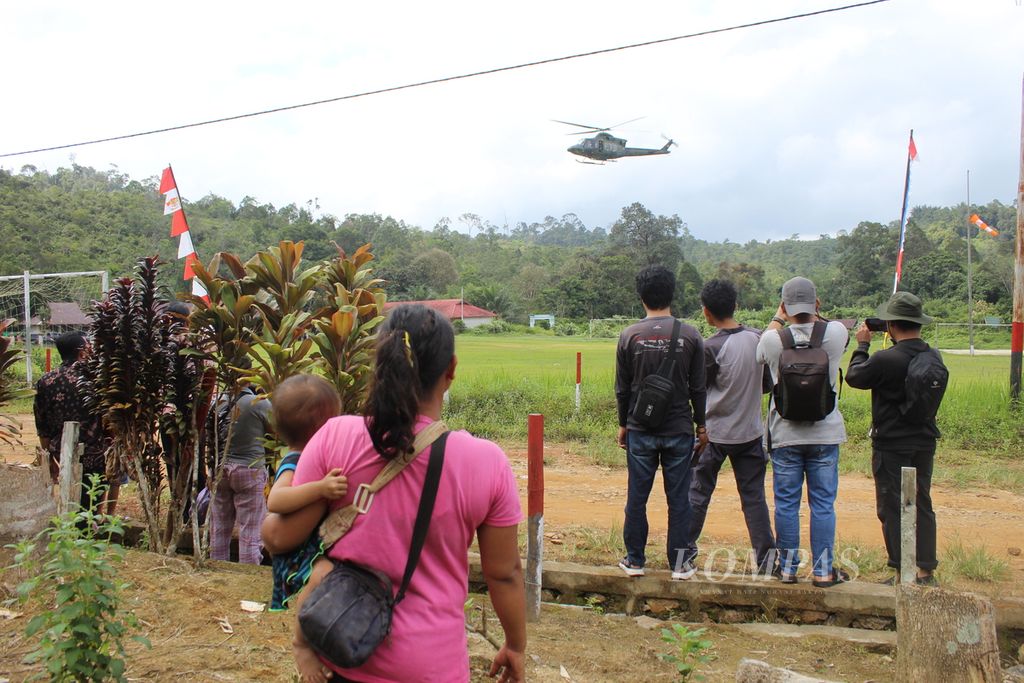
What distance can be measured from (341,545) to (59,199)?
154 ft

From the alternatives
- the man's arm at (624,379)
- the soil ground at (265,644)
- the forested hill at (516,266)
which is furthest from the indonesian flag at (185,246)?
the forested hill at (516,266)

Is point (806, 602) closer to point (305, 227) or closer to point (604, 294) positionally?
point (604, 294)

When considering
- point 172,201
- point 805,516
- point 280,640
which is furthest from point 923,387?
point 172,201

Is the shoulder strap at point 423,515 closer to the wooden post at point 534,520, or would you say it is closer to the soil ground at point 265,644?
the soil ground at point 265,644

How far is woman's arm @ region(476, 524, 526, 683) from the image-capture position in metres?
2.00

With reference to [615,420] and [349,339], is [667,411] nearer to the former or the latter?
[349,339]

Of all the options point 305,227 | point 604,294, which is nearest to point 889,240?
point 604,294

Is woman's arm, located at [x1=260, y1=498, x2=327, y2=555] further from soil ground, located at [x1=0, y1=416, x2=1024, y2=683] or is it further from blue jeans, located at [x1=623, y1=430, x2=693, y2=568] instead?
blue jeans, located at [x1=623, y1=430, x2=693, y2=568]

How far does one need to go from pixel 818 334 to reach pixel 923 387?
0.65 metres

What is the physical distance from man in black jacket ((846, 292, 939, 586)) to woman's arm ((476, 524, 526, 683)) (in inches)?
133

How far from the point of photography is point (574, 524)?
6.78 metres

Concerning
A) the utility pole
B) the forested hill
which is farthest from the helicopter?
the utility pole

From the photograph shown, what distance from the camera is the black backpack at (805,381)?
180 inches

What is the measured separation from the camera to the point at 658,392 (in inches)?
179
